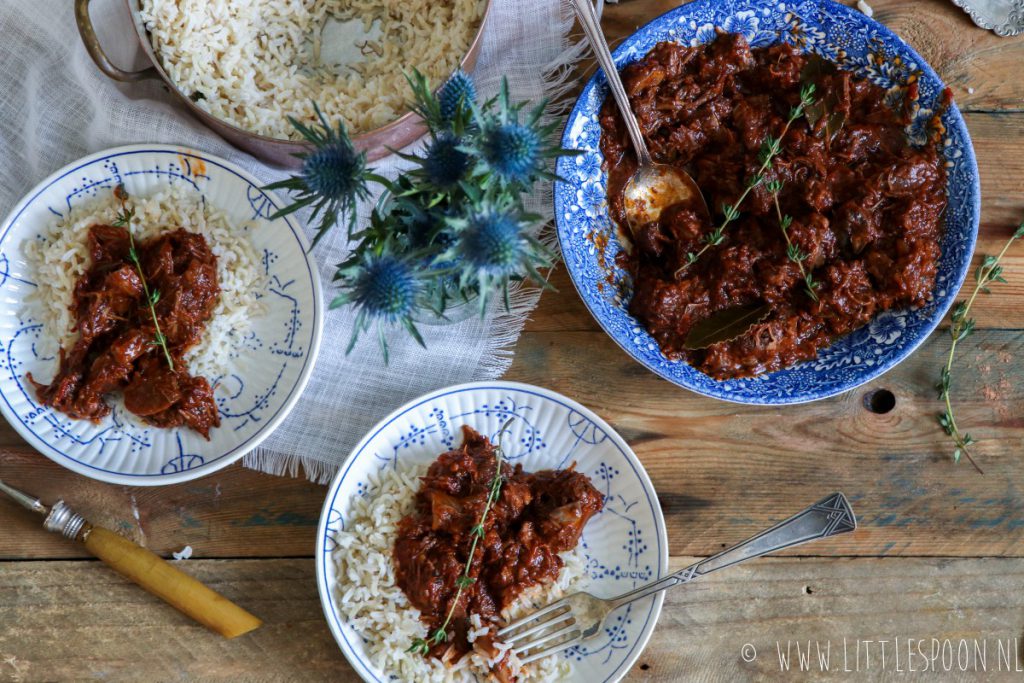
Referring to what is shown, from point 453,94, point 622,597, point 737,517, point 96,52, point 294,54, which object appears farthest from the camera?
point 737,517

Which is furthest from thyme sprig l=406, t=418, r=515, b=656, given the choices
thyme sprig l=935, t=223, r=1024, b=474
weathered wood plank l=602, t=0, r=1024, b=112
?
weathered wood plank l=602, t=0, r=1024, b=112

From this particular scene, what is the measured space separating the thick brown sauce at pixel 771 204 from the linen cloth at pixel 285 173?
329mm

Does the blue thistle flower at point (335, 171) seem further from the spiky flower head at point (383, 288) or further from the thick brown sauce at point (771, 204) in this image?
the thick brown sauce at point (771, 204)

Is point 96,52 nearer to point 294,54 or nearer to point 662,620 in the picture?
point 294,54

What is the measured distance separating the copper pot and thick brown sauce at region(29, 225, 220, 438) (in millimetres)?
301

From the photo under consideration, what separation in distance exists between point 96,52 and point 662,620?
206cm

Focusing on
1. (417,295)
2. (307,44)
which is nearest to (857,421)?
(417,295)

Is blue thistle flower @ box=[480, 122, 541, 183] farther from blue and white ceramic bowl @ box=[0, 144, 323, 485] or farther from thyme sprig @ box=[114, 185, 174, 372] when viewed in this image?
thyme sprig @ box=[114, 185, 174, 372]

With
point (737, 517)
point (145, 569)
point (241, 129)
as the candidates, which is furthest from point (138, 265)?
point (737, 517)

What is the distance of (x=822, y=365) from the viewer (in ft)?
7.01

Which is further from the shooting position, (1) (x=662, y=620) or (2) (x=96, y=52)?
(1) (x=662, y=620)

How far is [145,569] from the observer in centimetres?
216

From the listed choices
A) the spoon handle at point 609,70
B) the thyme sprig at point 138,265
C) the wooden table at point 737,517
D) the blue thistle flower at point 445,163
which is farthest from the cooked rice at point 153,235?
the spoon handle at point 609,70

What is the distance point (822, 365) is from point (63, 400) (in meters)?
1.94
